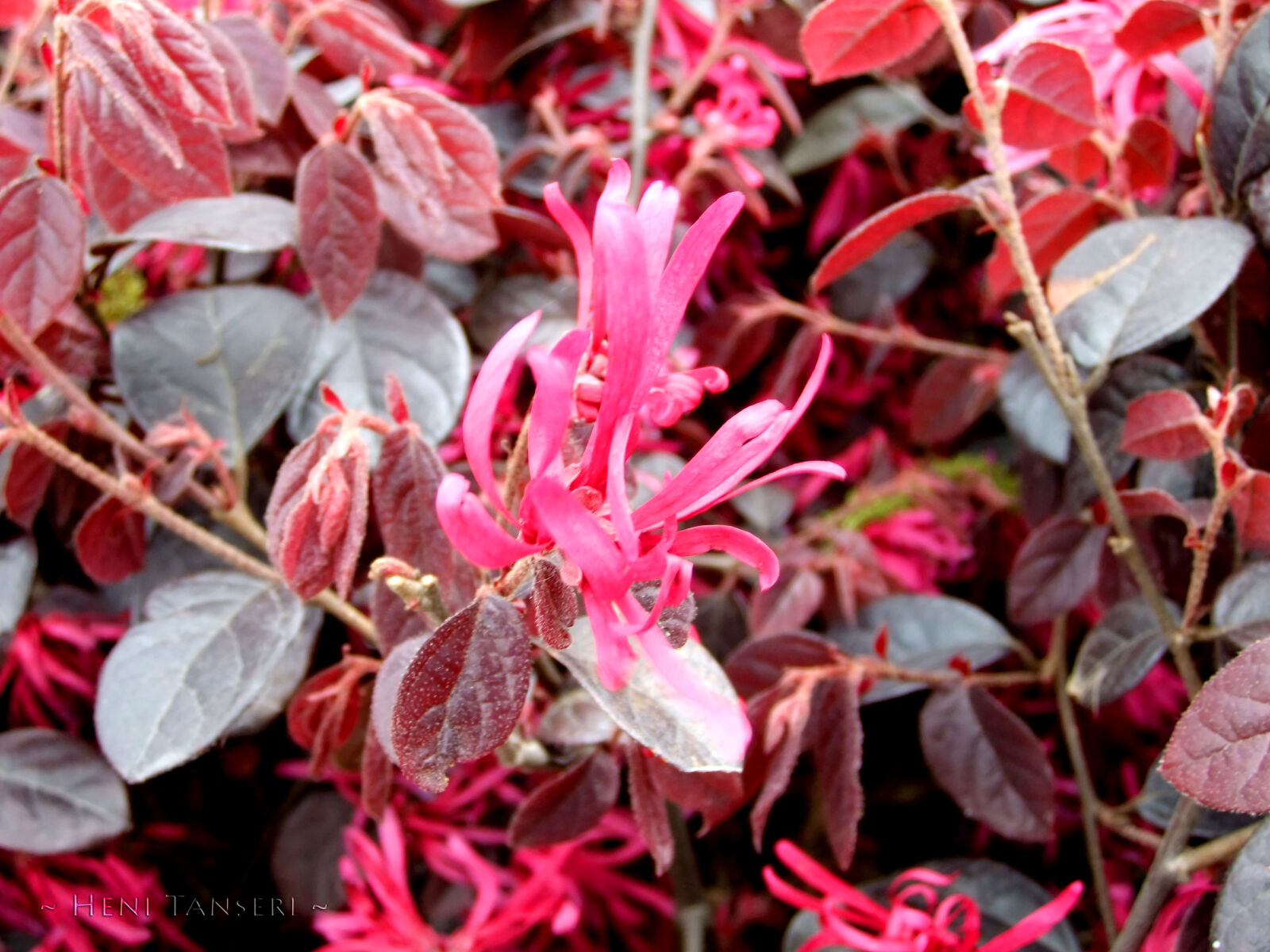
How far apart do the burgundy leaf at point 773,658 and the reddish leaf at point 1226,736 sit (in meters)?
0.19

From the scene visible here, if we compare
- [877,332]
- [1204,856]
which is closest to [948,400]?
[877,332]

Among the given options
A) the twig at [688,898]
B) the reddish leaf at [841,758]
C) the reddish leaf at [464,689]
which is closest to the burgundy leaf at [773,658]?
the reddish leaf at [841,758]

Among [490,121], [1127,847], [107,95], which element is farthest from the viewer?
[490,121]

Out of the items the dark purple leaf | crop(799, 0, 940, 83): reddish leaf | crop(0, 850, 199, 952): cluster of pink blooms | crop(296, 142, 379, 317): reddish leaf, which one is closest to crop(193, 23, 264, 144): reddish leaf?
crop(296, 142, 379, 317): reddish leaf

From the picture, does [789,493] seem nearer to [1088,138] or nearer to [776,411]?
[1088,138]

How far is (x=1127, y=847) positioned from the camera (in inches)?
27.6

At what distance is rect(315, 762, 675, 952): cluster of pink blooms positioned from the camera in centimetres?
59

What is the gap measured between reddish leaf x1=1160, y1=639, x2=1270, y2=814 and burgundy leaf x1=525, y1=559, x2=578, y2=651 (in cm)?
25

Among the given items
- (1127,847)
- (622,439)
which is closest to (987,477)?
(1127,847)

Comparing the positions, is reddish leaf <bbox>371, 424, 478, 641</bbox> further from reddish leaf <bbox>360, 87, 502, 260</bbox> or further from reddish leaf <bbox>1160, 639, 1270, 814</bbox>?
reddish leaf <bbox>1160, 639, 1270, 814</bbox>

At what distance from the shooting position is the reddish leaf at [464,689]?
1.06 ft

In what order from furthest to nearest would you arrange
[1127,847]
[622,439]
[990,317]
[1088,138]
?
[990,317] → [1127,847] → [1088,138] → [622,439]

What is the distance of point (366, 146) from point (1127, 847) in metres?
0.75

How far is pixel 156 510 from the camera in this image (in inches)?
19.6
